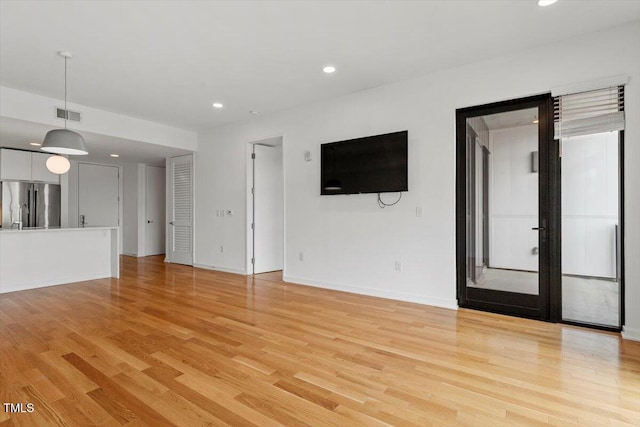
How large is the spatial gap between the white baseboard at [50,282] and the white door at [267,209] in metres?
2.60

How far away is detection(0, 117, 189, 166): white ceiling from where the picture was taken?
4879 millimetres

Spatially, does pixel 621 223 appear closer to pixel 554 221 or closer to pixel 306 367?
pixel 554 221

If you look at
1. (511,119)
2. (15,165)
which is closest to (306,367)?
(511,119)

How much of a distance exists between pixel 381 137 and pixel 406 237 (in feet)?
4.30

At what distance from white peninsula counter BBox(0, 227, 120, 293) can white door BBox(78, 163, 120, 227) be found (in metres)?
2.72

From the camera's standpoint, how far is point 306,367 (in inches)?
93.0

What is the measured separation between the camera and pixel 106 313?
3.63 m

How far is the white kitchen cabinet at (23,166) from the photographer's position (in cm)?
630

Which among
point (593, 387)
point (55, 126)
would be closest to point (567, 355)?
point (593, 387)

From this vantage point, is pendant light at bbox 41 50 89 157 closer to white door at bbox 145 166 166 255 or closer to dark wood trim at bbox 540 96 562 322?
dark wood trim at bbox 540 96 562 322

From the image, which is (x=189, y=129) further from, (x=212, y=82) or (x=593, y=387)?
(x=593, y=387)

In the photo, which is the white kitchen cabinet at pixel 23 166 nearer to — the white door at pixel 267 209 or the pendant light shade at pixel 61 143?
the pendant light shade at pixel 61 143

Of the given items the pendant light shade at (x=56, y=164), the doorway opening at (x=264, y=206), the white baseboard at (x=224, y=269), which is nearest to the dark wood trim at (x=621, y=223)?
the doorway opening at (x=264, y=206)

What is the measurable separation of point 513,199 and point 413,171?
112 centimetres
